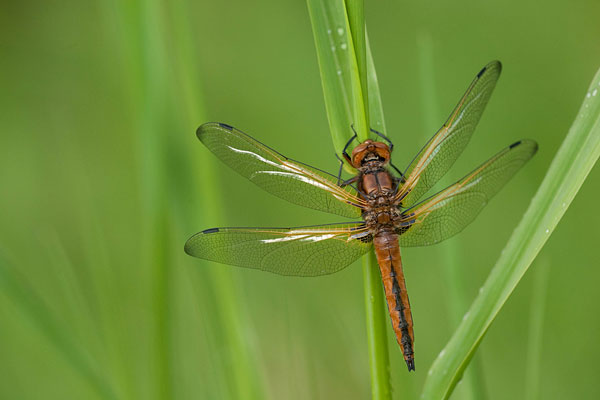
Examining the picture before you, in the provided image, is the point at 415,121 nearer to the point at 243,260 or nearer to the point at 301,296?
the point at 301,296

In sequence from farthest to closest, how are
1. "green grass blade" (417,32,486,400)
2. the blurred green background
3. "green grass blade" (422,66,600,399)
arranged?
the blurred green background < "green grass blade" (417,32,486,400) < "green grass blade" (422,66,600,399)

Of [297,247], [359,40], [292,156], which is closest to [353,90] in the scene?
[359,40]

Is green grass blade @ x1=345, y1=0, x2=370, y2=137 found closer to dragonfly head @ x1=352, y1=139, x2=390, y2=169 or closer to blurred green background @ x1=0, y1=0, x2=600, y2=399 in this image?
dragonfly head @ x1=352, y1=139, x2=390, y2=169

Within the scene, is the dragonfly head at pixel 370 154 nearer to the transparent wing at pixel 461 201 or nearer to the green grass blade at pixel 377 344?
the transparent wing at pixel 461 201

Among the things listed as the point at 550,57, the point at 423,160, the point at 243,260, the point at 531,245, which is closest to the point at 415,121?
the point at 550,57

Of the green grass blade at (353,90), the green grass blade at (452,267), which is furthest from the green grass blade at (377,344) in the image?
the green grass blade at (452,267)

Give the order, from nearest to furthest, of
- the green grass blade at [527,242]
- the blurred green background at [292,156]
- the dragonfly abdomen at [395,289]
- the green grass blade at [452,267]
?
the green grass blade at [527,242] < the green grass blade at [452,267] < the dragonfly abdomen at [395,289] < the blurred green background at [292,156]

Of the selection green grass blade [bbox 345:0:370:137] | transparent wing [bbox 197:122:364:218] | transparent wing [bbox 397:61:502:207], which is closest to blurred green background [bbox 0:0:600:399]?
transparent wing [bbox 397:61:502:207]
